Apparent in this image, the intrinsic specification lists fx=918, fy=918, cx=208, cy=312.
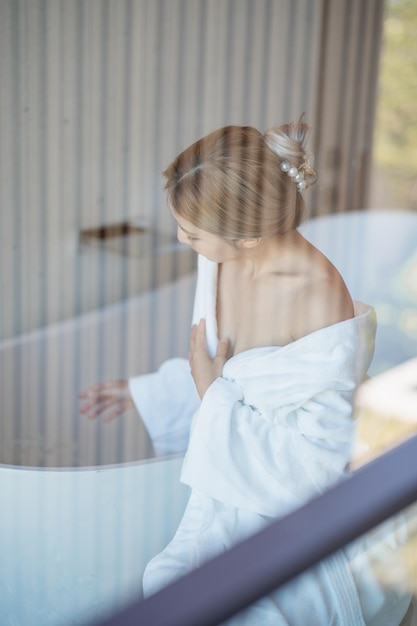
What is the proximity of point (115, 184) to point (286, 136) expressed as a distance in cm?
77

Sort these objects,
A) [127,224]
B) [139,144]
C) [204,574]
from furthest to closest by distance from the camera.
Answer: [127,224] < [139,144] < [204,574]

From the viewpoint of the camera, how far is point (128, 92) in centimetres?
156

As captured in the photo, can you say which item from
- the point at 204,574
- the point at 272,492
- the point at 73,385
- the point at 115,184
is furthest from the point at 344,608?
the point at 115,184

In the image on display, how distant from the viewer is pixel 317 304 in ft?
2.99

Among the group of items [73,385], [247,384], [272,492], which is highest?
[247,384]

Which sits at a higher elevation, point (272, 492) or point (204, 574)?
point (204, 574)

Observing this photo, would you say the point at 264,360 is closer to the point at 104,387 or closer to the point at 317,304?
the point at 317,304

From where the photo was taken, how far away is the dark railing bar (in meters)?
0.48

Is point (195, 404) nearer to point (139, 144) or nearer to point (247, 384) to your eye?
point (247, 384)

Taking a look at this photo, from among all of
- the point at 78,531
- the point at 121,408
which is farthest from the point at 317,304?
the point at 121,408

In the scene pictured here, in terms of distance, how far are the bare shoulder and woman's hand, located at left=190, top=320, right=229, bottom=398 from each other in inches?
3.6

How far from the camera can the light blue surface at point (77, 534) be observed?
3.14ft

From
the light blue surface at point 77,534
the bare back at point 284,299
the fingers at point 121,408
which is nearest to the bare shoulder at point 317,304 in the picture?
the bare back at point 284,299

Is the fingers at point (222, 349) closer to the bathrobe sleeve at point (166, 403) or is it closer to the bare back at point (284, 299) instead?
the bare back at point (284, 299)
